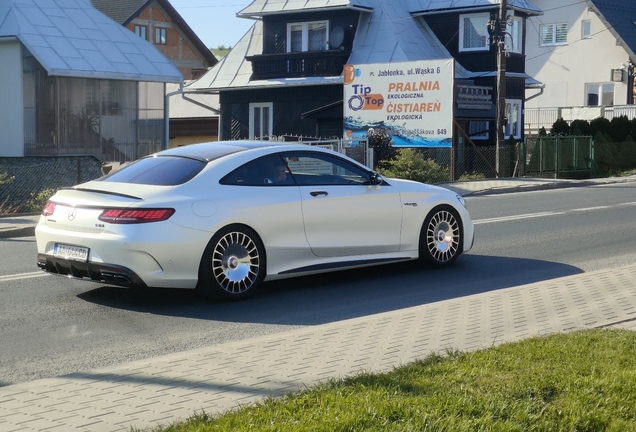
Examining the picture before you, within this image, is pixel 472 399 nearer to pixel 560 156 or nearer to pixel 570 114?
pixel 560 156

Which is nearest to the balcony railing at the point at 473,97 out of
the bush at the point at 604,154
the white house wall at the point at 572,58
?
the bush at the point at 604,154

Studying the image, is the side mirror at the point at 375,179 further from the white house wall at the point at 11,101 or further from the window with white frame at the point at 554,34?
the window with white frame at the point at 554,34

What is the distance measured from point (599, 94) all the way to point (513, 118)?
1422 cm

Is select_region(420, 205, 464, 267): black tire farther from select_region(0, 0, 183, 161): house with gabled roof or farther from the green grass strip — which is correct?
select_region(0, 0, 183, 161): house with gabled roof

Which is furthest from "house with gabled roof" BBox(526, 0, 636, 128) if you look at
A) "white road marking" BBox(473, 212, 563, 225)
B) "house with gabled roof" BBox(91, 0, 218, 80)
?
"white road marking" BBox(473, 212, 563, 225)

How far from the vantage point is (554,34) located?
5225 cm

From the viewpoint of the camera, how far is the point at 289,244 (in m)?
9.03

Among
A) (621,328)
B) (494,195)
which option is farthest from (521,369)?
(494,195)

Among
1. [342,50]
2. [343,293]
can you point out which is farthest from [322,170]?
[342,50]

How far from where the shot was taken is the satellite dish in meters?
37.3

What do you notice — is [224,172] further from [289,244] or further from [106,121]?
[106,121]

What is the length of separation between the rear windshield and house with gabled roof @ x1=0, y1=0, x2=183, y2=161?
1846 centimetres

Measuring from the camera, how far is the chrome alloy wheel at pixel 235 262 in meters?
8.47

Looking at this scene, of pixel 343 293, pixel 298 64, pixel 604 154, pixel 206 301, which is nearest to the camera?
pixel 206 301
